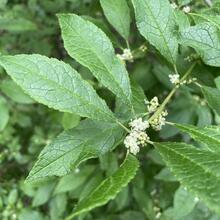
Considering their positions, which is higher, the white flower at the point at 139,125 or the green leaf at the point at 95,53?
the green leaf at the point at 95,53

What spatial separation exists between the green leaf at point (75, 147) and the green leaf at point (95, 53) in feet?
0.27

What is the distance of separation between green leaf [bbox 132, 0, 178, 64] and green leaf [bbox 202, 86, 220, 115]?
13 centimetres

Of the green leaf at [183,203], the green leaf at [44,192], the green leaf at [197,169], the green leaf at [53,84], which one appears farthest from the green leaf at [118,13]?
the green leaf at [44,192]

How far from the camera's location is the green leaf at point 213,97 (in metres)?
1.14

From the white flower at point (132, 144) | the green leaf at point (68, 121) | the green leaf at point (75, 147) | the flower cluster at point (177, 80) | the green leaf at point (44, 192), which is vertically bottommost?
the green leaf at point (44, 192)

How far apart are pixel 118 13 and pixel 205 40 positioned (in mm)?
342

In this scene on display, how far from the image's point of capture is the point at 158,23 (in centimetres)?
109

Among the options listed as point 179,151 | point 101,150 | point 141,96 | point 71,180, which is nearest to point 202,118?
point 71,180

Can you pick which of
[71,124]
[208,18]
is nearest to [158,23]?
[208,18]

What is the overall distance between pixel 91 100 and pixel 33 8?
4.88ft

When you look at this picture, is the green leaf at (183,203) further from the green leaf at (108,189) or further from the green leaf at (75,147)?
the green leaf at (108,189)

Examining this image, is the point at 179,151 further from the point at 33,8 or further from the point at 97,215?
the point at 33,8

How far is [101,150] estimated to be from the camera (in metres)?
0.99

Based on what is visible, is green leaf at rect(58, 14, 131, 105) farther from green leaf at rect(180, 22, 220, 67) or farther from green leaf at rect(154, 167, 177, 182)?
green leaf at rect(154, 167, 177, 182)
